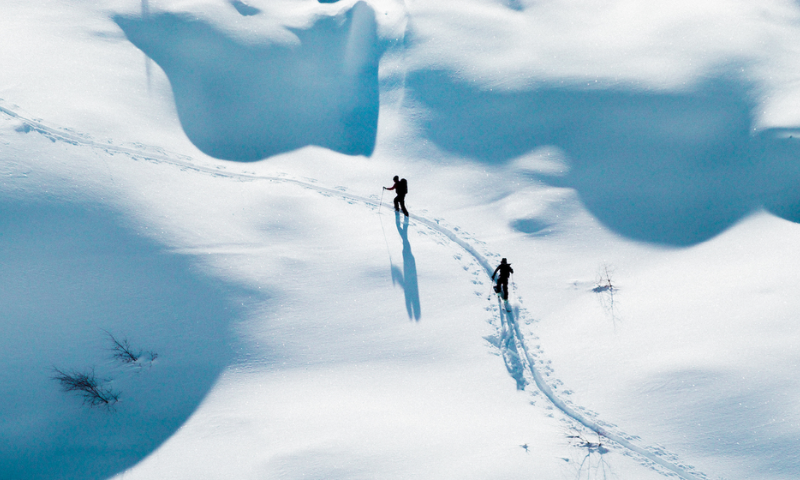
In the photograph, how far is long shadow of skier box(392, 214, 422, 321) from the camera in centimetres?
1087

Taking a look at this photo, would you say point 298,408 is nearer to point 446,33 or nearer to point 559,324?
point 559,324

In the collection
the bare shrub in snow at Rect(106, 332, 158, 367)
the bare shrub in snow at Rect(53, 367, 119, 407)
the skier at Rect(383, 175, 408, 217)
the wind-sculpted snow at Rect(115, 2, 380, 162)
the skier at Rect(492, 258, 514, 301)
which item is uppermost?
the wind-sculpted snow at Rect(115, 2, 380, 162)

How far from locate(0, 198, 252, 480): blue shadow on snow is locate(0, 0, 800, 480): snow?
5cm

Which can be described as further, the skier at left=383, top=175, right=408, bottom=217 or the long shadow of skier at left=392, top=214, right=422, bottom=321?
the skier at left=383, top=175, right=408, bottom=217

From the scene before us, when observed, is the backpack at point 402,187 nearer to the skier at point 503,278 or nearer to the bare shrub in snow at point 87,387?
the skier at point 503,278

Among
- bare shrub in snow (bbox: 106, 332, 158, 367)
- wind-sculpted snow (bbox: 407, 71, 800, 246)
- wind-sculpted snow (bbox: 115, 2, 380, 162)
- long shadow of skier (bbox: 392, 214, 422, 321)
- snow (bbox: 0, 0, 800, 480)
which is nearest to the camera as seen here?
snow (bbox: 0, 0, 800, 480)

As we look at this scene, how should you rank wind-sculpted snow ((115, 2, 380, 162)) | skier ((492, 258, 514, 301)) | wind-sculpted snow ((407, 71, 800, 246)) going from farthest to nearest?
1. wind-sculpted snow ((115, 2, 380, 162))
2. wind-sculpted snow ((407, 71, 800, 246))
3. skier ((492, 258, 514, 301))

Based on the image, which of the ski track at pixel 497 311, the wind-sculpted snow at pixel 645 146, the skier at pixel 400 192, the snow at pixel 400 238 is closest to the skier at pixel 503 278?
the ski track at pixel 497 311

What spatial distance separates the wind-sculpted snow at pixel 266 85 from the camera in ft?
52.1

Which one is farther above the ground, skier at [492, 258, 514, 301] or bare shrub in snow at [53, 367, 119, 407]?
Result: skier at [492, 258, 514, 301]

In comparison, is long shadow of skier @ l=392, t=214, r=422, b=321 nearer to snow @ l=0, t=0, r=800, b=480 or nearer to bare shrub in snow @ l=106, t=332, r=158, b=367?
snow @ l=0, t=0, r=800, b=480

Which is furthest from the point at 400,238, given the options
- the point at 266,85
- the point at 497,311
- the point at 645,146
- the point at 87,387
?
the point at 266,85

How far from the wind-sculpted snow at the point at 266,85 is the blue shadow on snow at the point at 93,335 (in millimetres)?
5236

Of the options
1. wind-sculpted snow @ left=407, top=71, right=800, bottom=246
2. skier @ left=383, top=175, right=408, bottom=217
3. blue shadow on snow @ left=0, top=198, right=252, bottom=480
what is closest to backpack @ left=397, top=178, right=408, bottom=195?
skier @ left=383, top=175, right=408, bottom=217
